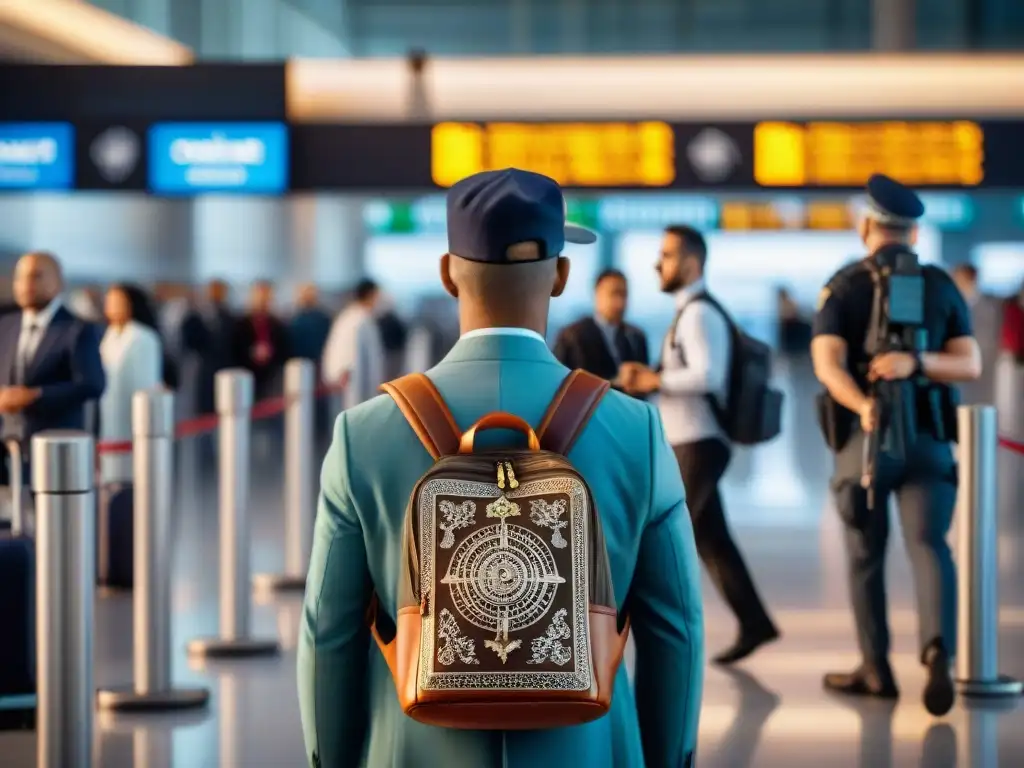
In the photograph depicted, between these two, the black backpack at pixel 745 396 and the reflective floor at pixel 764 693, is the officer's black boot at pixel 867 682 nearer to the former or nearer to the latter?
the reflective floor at pixel 764 693

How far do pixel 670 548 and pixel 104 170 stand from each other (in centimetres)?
864

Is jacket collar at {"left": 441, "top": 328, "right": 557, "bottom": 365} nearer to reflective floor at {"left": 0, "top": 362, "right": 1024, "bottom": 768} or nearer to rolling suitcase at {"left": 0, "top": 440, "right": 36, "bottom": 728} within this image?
reflective floor at {"left": 0, "top": 362, "right": 1024, "bottom": 768}

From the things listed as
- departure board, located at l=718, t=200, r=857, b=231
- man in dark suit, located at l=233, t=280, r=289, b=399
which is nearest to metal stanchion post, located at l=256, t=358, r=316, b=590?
man in dark suit, located at l=233, t=280, r=289, b=399

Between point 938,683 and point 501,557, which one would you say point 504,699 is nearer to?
point 501,557

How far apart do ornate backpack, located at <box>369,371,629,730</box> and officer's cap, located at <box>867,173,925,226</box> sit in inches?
145

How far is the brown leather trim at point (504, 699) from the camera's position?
210 centimetres

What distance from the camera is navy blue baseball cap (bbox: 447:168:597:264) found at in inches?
89.0

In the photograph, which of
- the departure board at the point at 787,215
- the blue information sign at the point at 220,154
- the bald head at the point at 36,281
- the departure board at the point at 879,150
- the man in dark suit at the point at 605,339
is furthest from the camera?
the departure board at the point at 787,215

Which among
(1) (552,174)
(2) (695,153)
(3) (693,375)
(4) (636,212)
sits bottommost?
(3) (693,375)

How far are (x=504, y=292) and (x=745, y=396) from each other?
393cm

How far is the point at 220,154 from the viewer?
33.7 ft

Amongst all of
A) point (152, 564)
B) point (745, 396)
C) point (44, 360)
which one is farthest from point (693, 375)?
point (44, 360)

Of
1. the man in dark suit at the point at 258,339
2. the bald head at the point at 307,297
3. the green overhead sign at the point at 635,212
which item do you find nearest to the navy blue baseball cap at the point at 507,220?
the man in dark suit at the point at 258,339

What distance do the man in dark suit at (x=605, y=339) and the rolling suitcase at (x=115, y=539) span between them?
259 centimetres
